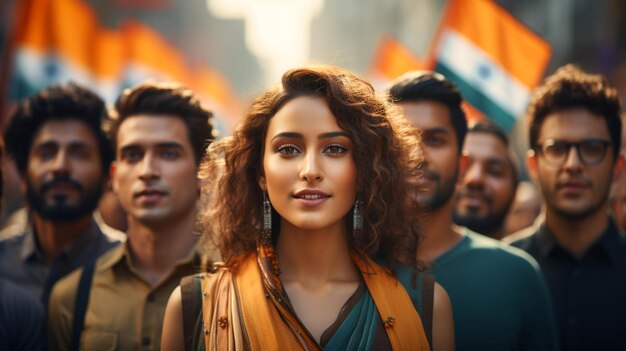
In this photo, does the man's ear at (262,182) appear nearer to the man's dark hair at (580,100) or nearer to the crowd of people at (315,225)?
the crowd of people at (315,225)

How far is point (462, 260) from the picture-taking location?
476 centimetres

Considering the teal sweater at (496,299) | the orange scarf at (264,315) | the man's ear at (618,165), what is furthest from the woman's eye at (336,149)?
the man's ear at (618,165)

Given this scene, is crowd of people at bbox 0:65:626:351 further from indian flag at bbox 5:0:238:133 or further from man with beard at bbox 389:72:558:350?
indian flag at bbox 5:0:238:133

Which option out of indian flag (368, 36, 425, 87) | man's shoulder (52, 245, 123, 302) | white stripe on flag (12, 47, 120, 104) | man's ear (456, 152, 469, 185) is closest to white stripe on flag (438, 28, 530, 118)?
indian flag (368, 36, 425, 87)

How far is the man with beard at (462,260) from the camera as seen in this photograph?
14.8 ft

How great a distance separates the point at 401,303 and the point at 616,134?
262 cm

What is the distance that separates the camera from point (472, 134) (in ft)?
22.9

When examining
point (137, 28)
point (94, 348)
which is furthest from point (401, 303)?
point (137, 28)

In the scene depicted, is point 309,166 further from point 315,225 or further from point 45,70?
point 45,70

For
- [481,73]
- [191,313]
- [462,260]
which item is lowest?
[191,313]

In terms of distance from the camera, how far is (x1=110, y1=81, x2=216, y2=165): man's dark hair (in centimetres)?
509

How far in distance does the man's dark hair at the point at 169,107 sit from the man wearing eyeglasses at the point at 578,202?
2.30m

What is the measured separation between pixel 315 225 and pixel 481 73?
449 cm

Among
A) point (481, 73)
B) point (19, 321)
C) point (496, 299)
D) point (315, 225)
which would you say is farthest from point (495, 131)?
point (19, 321)
